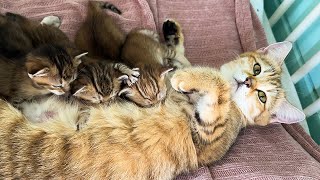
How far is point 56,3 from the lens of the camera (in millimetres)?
2023

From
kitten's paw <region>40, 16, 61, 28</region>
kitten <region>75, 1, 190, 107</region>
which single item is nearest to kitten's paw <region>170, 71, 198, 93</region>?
kitten <region>75, 1, 190, 107</region>

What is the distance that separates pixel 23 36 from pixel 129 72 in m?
0.47

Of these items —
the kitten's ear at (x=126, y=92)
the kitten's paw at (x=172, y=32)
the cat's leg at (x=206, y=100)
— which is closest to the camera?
the cat's leg at (x=206, y=100)

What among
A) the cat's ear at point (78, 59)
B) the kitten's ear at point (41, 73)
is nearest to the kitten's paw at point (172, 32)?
the cat's ear at point (78, 59)

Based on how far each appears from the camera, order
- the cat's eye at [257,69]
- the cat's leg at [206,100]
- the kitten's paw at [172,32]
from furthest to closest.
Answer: the kitten's paw at [172,32], the cat's eye at [257,69], the cat's leg at [206,100]

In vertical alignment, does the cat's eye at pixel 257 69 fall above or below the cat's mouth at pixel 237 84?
above

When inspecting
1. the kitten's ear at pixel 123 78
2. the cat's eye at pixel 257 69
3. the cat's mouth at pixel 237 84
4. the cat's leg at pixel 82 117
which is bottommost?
the cat's leg at pixel 82 117

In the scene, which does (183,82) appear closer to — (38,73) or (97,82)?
(97,82)

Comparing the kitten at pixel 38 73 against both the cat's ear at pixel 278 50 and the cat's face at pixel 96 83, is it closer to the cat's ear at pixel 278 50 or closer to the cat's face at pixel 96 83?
the cat's face at pixel 96 83

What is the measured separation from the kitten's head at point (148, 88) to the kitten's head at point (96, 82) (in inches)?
2.6

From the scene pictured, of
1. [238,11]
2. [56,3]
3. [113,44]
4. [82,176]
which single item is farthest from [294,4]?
[82,176]

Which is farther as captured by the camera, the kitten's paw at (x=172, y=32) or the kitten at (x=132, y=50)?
the kitten's paw at (x=172, y=32)

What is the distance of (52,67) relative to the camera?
1490 millimetres

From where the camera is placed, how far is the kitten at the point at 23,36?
164cm
